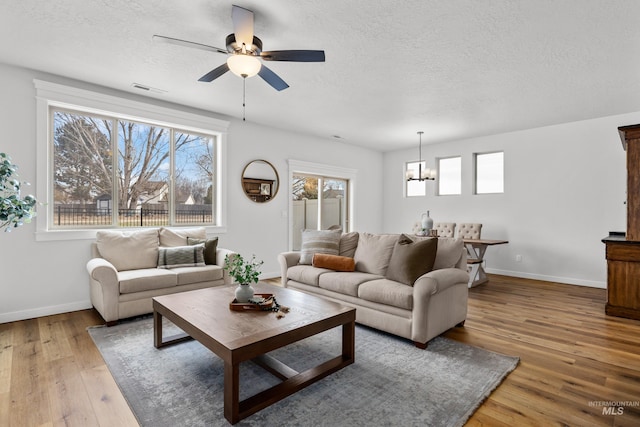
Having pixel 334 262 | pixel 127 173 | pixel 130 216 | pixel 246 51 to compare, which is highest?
pixel 246 51

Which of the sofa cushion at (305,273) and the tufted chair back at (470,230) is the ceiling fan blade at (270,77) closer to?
the sofa cushion at (305,273)

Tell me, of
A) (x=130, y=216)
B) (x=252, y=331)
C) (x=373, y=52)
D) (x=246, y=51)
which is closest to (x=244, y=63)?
(x=246, y=51)

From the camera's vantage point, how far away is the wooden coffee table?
5.80 feet

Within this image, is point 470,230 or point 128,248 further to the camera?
point 470,230

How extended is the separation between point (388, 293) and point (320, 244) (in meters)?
1.32

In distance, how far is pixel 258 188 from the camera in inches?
216

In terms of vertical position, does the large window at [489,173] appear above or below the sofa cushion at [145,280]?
above

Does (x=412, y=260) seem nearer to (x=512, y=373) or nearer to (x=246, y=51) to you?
(x=512, y=373)

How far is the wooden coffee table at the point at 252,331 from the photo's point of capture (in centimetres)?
177

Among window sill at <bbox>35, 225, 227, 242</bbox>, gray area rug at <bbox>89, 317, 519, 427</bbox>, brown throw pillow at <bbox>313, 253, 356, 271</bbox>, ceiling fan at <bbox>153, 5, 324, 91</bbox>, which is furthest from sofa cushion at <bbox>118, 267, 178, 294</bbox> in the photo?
ceiling fan at <bbox>153, 5, 324, 91</bbox>

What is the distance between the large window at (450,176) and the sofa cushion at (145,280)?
5.61m

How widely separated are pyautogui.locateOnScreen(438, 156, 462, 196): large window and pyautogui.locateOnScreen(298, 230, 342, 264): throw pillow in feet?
12.5

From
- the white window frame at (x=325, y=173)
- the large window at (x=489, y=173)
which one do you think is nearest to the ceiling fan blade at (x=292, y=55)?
the white window frame at (x=325, y=173)

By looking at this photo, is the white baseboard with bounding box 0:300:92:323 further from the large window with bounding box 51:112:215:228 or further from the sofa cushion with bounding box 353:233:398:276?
the sofa cushion with bounding box 353:233:398:276
